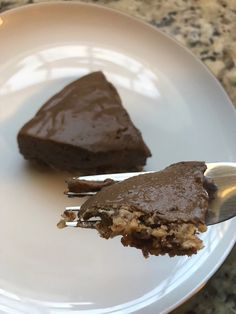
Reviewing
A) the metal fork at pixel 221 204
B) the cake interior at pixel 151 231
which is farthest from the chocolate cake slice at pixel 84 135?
the cake interior at pixel 151 231

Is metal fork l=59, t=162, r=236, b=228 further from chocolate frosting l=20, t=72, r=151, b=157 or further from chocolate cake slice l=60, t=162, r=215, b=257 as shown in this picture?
chocolate frosting l=20, t=72, r=151, b=157

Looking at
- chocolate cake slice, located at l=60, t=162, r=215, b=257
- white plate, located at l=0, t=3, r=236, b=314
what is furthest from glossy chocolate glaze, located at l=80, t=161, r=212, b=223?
white plate, located at l=0, t=3, r=236, b=314

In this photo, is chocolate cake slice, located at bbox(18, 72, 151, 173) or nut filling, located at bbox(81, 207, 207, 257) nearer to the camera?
nut filling, located at bbox(81, 207, 207, 257)

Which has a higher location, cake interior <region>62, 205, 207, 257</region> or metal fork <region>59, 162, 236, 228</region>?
cake interior <region>62, 205, 207, 257</region>

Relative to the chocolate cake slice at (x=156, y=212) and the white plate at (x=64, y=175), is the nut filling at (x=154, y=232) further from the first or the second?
the white plate at (x=64, y=175)

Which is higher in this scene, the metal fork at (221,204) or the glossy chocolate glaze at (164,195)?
the glossy chocolate glaze at (164,195)

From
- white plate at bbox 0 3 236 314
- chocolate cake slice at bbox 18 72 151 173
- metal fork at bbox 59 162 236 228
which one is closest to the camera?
metal fork at bbox 59 162 236 228

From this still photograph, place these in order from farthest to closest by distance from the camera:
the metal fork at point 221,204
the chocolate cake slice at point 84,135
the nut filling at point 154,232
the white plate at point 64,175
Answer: the chocolate cake slice at point 84,135, the white plate at point 64,175, the metal fork at point 221,204, the nut filling at point 154,232

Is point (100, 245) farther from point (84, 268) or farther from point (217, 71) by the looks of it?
point (217, 71)
